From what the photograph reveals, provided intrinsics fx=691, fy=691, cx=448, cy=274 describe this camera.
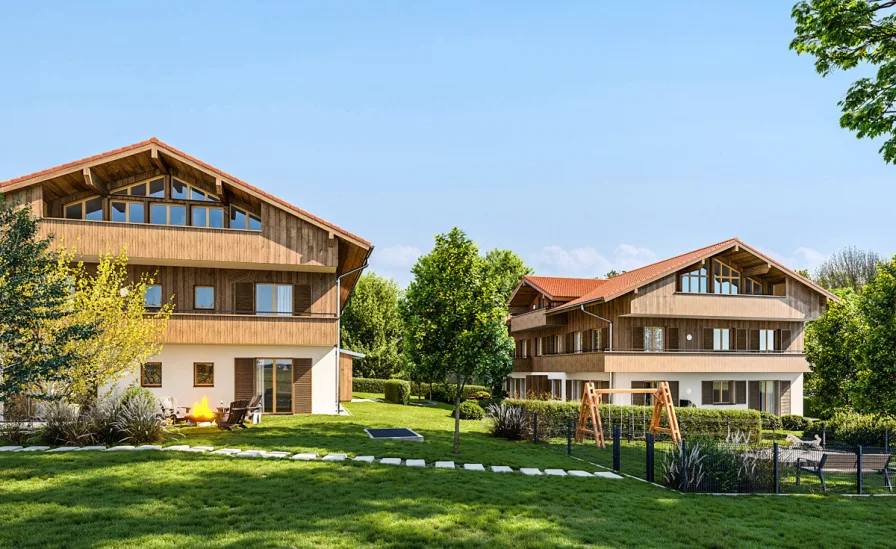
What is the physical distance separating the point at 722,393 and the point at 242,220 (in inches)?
972

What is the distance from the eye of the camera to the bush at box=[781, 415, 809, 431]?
32250mm

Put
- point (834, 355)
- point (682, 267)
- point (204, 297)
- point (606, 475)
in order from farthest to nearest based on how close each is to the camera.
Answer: point (682, 267) < point (834, 355) < point (204, 297) < point (606, 475)

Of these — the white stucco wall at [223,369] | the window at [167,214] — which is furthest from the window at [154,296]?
the window at [167,214]

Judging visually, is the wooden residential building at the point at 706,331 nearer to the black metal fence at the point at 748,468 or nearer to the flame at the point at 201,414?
the black metal fence at the point at 748,468

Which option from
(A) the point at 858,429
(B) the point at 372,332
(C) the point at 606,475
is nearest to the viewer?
(C) the point at 606,475

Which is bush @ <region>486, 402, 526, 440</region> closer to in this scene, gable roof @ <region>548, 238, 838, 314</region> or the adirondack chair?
the adirondack chair

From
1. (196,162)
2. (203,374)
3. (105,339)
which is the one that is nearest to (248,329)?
(203,374)

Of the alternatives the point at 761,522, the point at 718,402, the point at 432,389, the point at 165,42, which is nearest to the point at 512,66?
the point at 165,42

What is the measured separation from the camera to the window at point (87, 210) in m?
26.0

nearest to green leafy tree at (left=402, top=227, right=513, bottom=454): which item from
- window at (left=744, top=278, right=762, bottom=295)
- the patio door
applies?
the patio door

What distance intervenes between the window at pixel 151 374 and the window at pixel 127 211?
5505 mm

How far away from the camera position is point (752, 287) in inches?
1433

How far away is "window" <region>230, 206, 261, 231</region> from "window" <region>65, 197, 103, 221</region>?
4796mm

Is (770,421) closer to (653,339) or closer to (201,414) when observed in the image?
(653,339)
